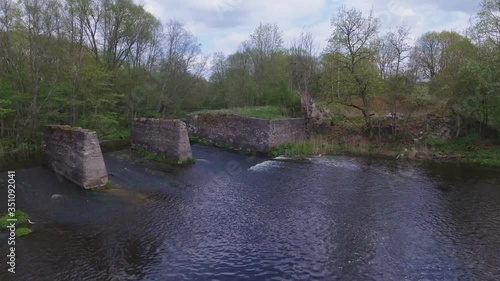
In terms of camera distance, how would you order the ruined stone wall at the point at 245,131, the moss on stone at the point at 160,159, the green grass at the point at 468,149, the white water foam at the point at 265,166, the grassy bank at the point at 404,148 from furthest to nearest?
the ruined stone wall at the point at 245,131, the grassy bank at the point at 404,148, the green grass at the point at 468,149, the moss on stone at the point at 160,159, the white water foam at the point at 265,166

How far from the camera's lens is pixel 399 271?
32.4 ft

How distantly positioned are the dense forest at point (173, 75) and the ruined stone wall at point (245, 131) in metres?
3.42

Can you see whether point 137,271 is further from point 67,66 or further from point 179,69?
point 179,69

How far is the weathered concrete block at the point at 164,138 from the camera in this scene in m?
22.8

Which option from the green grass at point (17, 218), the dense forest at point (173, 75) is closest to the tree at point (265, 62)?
the dense forest at point (173, 75)

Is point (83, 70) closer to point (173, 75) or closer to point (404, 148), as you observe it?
point (173, 75)

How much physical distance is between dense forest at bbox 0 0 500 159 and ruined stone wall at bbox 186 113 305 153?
3.42 metres

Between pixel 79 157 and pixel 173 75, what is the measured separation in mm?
22357

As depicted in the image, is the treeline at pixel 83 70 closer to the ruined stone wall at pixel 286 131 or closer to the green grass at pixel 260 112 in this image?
the green grass at pixel 260 112

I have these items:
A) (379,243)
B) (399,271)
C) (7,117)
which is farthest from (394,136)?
(7,117)

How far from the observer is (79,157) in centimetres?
1744

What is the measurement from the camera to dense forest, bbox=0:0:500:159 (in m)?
24.1

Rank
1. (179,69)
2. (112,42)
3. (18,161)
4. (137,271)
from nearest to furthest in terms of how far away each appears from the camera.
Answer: (137,271) → (18,161) → (112,42) → (179,69)

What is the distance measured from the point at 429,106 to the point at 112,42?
28894 millimetres
